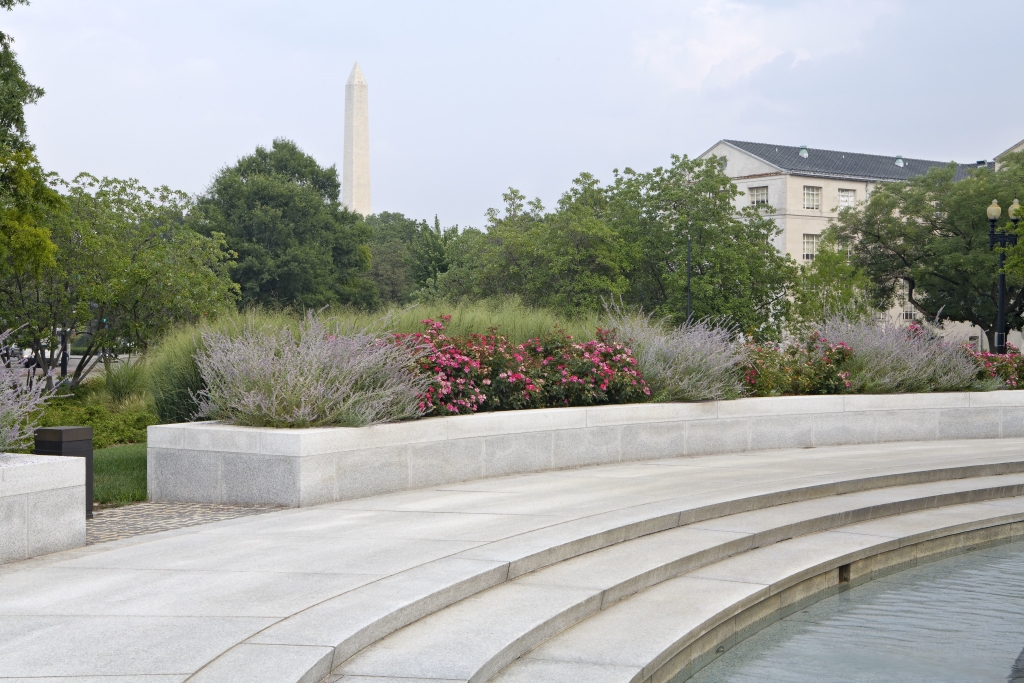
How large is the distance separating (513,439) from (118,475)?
408cm

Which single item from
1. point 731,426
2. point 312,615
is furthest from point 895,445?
point 312,615

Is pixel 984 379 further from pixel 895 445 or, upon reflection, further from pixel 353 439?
pixel 353 439

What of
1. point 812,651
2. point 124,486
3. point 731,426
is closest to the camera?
point 812,651

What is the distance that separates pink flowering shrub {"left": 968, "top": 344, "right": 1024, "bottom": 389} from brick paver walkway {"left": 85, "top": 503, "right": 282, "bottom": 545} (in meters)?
12.1

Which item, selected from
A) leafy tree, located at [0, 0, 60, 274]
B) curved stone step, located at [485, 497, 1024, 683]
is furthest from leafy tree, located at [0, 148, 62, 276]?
curved stone step, located at [485, 497, 1024, 683]

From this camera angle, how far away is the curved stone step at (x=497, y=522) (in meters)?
4.73

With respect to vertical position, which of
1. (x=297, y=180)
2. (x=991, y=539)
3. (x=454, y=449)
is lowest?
(x=991, y=539)

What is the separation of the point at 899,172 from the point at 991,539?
73.7 m

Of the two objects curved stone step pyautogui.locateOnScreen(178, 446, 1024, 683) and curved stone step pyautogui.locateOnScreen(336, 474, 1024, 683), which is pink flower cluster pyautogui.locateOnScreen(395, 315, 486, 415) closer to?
curved stone step pyautogui.locateOnScreen(178, 446, 1024, 683)

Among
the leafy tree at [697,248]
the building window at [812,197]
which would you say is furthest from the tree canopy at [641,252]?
the building window at [812,197]

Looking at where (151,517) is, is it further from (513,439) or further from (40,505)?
(513,439)

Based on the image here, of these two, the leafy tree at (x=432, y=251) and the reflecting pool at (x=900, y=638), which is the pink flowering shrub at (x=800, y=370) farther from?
the leafy tree at (x=432, y=251)

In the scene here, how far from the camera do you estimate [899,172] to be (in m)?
76.9

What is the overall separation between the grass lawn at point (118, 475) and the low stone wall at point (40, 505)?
2.17m
